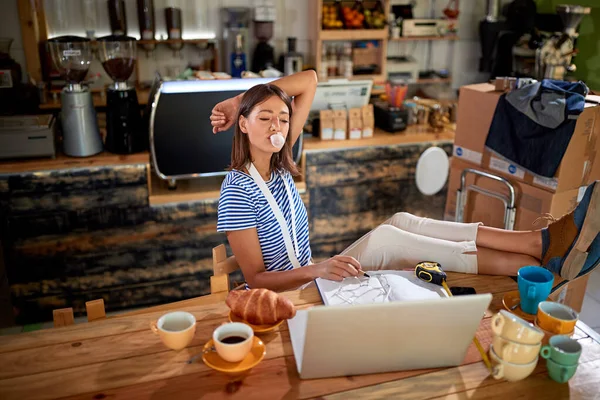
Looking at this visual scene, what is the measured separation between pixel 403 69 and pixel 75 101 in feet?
8.72

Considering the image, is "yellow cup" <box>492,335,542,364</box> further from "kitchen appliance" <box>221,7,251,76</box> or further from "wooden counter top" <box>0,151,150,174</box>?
"kitchen appliance" <box>221,7,251,76</box>

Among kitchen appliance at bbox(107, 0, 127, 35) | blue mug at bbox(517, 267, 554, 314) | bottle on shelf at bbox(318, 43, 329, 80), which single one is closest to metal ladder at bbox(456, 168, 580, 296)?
blue mug at bbox(517, 267, 554, 314)

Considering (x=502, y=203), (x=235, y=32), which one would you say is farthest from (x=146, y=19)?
(x=502, y=203)

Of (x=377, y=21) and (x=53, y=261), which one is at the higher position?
(x=377, y=21)

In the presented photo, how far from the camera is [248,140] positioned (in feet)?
6.16

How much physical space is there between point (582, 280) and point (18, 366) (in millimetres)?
2581

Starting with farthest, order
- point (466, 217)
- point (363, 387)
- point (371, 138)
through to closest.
Answer: point (371, 138) < point (466, 217) < point (363, 387)

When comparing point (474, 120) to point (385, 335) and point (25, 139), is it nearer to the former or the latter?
point (385, 335)

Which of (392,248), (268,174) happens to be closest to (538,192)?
(392,248)

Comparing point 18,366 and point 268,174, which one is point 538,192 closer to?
point 268,174

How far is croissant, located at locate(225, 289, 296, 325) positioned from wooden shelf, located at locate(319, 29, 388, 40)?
9.78 feet

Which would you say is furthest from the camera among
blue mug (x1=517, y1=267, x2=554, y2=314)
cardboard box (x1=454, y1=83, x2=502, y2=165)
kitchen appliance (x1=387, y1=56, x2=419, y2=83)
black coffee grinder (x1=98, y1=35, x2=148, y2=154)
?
kitchen appliance (x1=387, y1=56, x2=419, y2=83)

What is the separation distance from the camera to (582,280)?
Result: 2.82 meters

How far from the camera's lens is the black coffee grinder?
3119 mm
